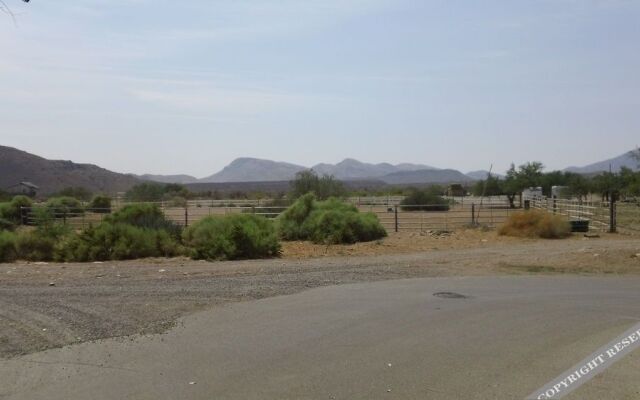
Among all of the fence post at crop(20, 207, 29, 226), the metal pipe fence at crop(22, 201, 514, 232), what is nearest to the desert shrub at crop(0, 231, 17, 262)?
the metal pipe fence at crop(22, 201, 514, 232)

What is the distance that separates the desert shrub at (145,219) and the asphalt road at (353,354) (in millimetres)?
13320

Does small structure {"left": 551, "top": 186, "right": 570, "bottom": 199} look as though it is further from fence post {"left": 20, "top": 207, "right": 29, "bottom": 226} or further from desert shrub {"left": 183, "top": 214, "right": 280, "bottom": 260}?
fence post {"left": 20, "top": 207, "right": 29, "bottom": 226}

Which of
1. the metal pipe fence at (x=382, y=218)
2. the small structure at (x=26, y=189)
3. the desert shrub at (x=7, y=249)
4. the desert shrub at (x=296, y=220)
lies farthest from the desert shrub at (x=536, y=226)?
the small structure at (x=26, y=189)

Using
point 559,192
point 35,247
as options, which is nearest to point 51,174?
point 559,192

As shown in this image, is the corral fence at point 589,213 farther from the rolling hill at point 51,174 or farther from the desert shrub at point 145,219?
the rolling hill at point 51,174

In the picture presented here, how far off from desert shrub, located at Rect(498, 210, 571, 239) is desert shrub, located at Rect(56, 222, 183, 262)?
13.7 metres

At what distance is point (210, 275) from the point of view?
1623cm

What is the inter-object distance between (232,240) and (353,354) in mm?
13576

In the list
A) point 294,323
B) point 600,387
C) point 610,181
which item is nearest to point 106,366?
point 294,323

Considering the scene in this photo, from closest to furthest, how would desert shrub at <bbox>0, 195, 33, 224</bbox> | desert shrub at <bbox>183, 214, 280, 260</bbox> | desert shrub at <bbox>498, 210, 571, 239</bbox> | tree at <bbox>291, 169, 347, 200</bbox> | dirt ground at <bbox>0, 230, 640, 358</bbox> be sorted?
dirt ground at <bbox>0, 230, 640, 358</bbox>
desert shrub at <bbox>183, 214, 280, 260</bbox>
desert shrub at <bbox>498, 210, 571, 239</bbox>
desert shrub at <bbox>0, 195, 33, 224</bbox>
tree at <bbox>291, 169, 347, 200</bbox>

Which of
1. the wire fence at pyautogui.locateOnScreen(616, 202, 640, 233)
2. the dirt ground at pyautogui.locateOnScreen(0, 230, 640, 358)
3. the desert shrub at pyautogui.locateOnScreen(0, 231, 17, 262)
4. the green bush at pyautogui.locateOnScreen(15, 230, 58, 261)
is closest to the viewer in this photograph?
the dirt ground at pyautogui.locateOnScreen(0, 230, 640, 358)

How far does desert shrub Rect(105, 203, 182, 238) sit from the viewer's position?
24.5m

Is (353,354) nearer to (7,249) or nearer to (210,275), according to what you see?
(210,275)

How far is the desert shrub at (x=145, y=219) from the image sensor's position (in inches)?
963
